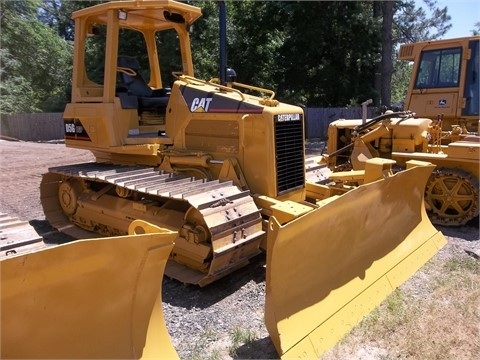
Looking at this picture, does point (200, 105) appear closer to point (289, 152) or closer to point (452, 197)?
point (289, 152)

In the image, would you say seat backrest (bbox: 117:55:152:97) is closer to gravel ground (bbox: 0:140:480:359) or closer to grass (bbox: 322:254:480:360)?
gravel ground (bbox: 0:140:480:359)

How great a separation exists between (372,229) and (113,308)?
285 cm

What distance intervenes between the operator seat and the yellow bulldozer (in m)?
0.02

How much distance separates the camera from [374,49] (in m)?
21.9

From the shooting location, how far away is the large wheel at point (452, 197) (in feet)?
21.4

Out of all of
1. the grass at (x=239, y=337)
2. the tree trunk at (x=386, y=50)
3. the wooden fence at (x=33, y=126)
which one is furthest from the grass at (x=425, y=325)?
the wooden fence at (x=33, y=126)

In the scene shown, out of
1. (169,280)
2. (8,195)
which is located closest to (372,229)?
(169,280)

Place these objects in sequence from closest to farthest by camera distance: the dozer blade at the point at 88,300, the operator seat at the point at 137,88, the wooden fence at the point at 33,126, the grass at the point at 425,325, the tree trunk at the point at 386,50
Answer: the dozer blade at the point at 88,300 < the grass at the point at 425,325 < the operator seat at the point at 137,88 < the tree trunk at the point at 386,50 < the wooden fence at the point at 33,126

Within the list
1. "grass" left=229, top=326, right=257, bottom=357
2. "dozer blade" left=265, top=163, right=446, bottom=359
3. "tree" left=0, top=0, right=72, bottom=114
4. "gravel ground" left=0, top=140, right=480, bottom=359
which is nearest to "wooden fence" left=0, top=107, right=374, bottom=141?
"tree" left=0, top=0, right=72, bottom=114

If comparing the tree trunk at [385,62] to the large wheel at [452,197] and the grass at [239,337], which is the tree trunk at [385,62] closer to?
the large wheel at [452,197]

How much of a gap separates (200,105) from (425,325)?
10.8 feet

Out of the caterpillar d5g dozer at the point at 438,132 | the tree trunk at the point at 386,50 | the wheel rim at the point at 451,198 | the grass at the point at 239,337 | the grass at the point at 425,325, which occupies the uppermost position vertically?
the tree trunk at the point at 386,50

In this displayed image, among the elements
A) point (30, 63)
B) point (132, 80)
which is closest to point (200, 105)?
point (132, 80)

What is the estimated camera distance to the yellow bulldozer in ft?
9.17
